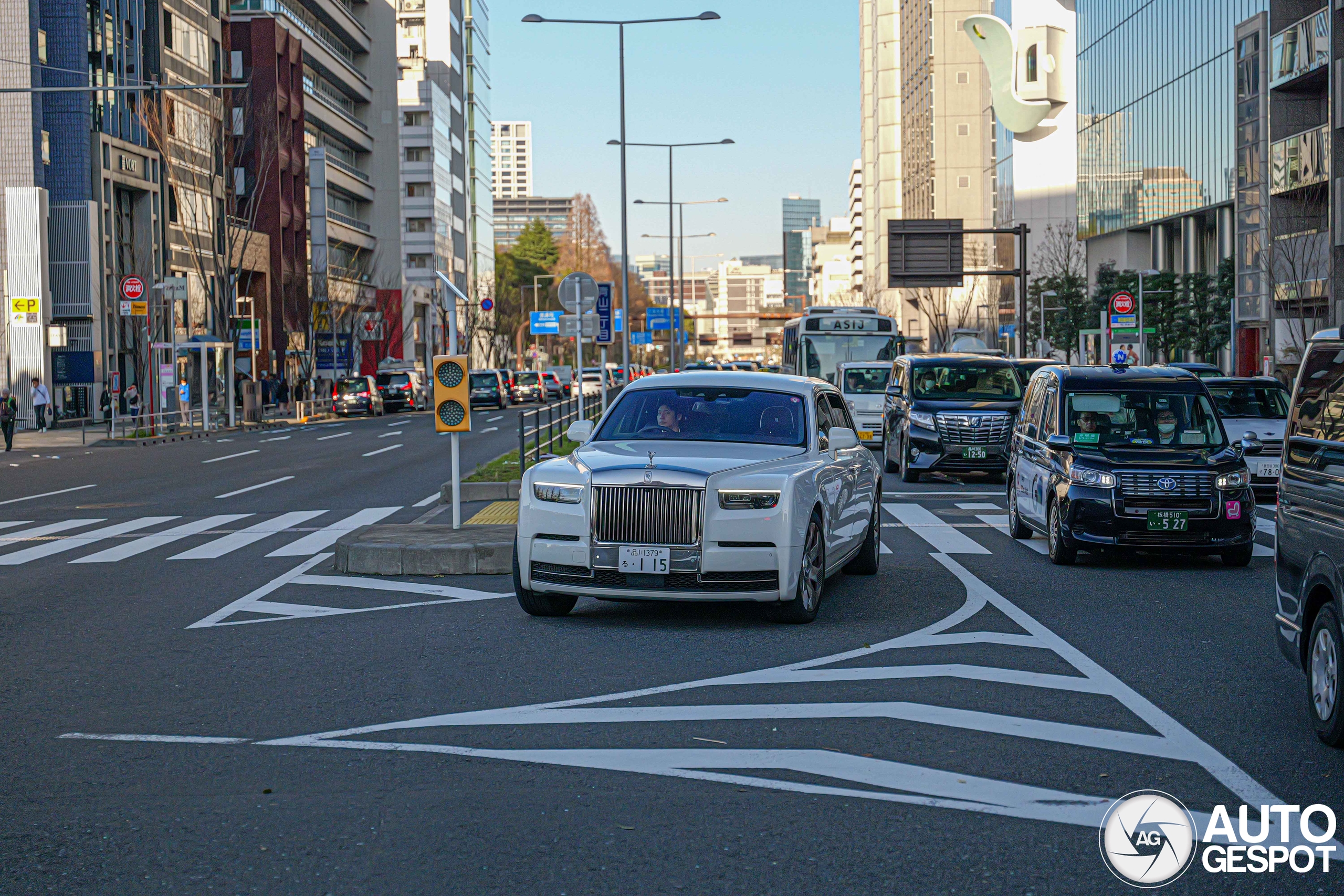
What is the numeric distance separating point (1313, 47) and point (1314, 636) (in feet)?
143

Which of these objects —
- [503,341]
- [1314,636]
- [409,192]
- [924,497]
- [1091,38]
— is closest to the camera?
[1314,636]

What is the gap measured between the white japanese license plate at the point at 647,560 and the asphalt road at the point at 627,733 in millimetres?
450

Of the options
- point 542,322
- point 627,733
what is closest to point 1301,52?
point 627,733

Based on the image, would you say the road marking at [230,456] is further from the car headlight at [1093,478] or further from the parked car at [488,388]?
the parked car at [488,388]

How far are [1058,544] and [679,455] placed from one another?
4.74 metres

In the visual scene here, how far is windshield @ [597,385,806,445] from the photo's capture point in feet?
36.7

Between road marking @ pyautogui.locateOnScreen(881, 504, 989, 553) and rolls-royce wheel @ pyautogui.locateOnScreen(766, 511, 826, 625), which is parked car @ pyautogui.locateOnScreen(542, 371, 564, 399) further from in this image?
rolls-royce wheel @ pyautogui.locateOnScreen(766, 511, 826, 625)

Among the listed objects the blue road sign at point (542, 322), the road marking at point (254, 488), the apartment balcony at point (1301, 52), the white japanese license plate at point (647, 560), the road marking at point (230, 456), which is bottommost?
the road marking at point (230, 456)

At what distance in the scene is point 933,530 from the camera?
17125 mm

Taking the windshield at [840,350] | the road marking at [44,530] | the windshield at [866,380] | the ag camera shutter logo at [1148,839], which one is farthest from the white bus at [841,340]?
the ag camera shutter logo at [1148,839]

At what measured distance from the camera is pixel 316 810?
5656 mm

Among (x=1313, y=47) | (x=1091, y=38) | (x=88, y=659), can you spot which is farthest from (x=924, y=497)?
(x=1091, y=38)

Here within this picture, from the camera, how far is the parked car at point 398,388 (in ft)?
226

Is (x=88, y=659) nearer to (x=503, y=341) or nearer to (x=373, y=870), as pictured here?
(x=373, y=870)
